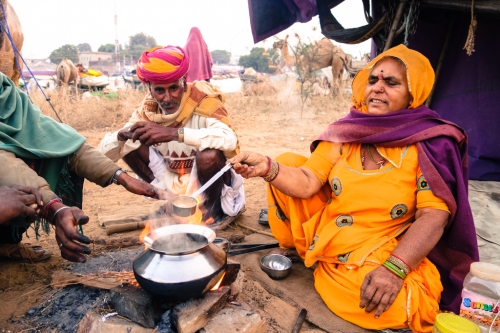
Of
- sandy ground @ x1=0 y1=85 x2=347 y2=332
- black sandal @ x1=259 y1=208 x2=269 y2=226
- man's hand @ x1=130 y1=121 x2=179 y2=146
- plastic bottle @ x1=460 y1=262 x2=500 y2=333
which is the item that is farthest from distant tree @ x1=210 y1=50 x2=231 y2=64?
plastic bottle @ x1=460 y1=262 x2=500 y2=333

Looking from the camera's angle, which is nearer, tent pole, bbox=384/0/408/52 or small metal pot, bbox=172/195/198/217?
small metal pot, bbox=172/195/198/217

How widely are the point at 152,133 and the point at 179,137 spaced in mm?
228

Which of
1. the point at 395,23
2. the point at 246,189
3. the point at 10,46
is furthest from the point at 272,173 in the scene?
the point at 10,46

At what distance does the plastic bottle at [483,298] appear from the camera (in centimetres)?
189

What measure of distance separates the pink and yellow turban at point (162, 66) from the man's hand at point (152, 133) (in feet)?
1.35

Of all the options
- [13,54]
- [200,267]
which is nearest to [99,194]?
[13,54]

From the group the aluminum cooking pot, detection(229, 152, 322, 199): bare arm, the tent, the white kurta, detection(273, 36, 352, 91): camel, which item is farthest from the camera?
detection(273, 36, 352, 91): camel

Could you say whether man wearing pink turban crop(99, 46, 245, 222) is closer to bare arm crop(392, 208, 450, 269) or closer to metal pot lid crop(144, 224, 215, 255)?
metal pot lid crop(144, 224, 215, 255)

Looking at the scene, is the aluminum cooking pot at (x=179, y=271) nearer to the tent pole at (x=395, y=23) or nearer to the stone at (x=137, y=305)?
the stone at (x=137, y=305)

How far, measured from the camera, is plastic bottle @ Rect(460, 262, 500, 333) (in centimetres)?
189

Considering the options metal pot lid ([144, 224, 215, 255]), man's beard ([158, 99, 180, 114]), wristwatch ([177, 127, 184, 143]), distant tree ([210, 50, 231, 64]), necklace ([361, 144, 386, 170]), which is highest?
distant tree ([210, 50, 231, 64])

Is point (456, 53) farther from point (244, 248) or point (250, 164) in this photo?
point (244, 248)

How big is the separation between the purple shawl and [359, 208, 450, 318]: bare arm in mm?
126

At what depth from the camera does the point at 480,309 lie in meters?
1.93
